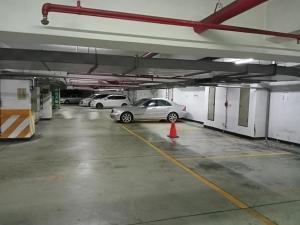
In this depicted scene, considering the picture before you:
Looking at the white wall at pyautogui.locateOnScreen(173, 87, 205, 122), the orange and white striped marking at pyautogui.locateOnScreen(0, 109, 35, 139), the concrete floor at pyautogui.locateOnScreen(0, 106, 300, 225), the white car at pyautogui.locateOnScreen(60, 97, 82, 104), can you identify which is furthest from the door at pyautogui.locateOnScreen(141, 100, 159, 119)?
the white car at pyautogui.locateOnScreen(60, 97, 82, 104)

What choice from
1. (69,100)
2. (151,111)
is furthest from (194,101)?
(69,100)

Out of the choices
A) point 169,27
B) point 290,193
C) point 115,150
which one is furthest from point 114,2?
point 115,150

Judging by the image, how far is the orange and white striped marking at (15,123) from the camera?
24.6 feet

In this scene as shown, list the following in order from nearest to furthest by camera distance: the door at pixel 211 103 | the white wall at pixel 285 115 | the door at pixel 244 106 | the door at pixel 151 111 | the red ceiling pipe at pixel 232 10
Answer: the red ceiling pipe at pixel 232 10 < the white wall at pixel 285 115 < the door at pixel 244 106 < the door at pixel 211 103 < the door at pixel 151 111

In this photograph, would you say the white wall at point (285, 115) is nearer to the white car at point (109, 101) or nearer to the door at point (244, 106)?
the door at point (244, 106)

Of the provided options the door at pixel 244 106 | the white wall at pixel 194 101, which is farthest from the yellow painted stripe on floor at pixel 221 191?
the white wall at pixel 194 101

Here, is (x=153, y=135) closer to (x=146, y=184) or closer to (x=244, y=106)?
(x=244, y=106)

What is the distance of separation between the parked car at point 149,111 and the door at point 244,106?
411 cm

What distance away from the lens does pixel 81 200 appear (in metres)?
3.55

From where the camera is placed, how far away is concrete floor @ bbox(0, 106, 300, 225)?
3.13 m

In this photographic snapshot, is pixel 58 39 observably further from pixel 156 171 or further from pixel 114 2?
pixel 156 171

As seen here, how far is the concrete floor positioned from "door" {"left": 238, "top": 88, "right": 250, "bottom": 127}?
1834 millimetres

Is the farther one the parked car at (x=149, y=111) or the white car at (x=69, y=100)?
the white car at (x=69, y=100)

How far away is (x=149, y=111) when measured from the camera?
12.7m
